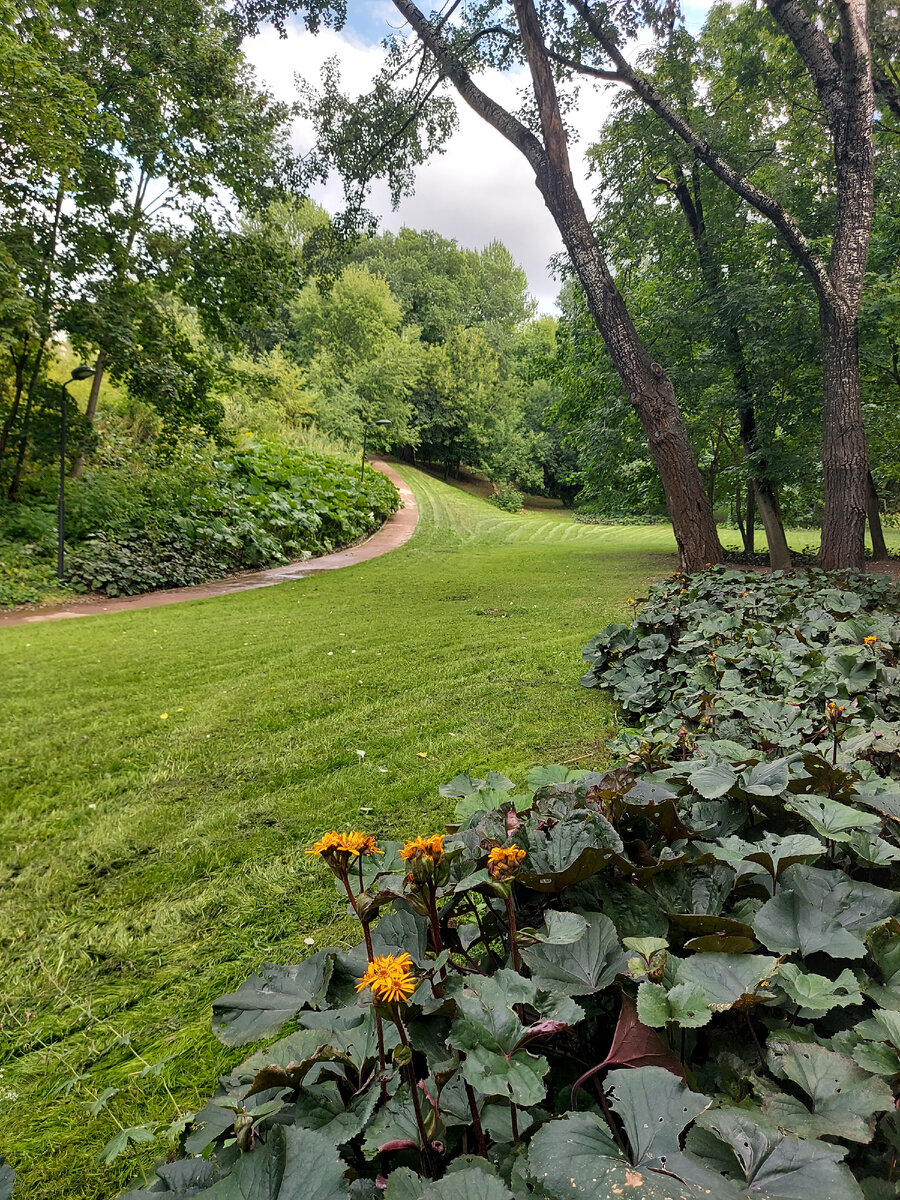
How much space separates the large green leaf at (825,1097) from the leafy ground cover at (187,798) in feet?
3.60

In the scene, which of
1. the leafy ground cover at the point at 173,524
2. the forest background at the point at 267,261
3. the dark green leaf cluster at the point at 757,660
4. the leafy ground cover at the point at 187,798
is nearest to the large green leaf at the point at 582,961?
the leafy ground cover at the point at 187,798

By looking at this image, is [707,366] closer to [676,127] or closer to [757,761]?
[676,127]

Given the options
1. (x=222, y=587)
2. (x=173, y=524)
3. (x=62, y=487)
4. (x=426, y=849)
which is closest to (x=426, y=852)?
(x=426, y=849)

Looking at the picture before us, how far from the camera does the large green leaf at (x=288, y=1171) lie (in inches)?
20.8

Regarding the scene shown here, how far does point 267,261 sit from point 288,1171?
11451 millimetres

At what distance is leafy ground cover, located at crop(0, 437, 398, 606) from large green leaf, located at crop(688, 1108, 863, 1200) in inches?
376

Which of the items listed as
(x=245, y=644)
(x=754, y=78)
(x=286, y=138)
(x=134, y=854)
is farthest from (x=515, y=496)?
(x=134, y=854)

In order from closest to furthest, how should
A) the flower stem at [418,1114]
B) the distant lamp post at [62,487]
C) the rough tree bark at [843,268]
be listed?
the flower stem at [418,1114]
the rough tree bark at [843,268]
the distant lamp post at [62,487]

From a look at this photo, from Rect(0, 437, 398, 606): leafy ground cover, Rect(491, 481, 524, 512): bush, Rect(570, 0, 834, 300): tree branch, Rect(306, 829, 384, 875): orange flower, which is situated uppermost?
Rect(570, 0, 834, 300): tree branch

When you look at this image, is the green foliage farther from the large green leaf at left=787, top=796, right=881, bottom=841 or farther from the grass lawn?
the large green leaf at left=787, top=796, right=881, bottom=841

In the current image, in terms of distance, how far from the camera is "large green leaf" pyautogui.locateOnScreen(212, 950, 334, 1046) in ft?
2.52

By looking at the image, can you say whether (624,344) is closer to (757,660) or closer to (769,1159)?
(757,660)

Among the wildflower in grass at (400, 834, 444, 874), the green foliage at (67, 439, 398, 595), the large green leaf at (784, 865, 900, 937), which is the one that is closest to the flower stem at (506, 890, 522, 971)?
the wildflower in grass at (400, 834, 444, 874)

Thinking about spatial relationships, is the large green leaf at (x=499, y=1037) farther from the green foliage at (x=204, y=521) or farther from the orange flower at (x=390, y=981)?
the green foliage at (x=204, y=521)
